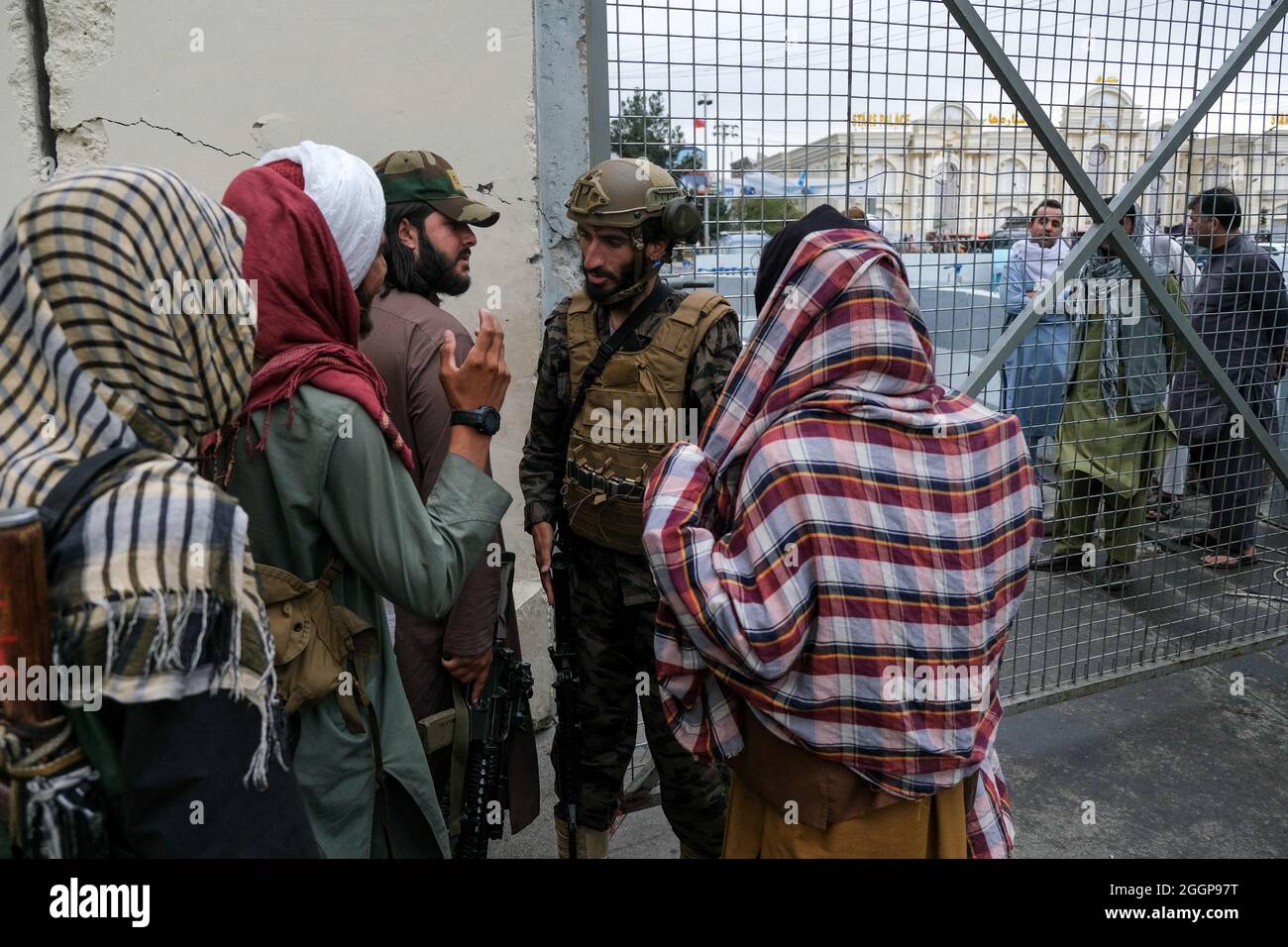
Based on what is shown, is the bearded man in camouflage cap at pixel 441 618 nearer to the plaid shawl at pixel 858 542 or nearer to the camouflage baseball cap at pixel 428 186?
the camouflage baseball cap at pixel 428 186

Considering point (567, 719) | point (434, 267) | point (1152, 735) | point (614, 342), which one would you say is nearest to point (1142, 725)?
point (1152, 735)

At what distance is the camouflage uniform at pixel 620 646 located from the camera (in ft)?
9.00

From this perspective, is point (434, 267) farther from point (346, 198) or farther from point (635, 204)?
point (346, 198)

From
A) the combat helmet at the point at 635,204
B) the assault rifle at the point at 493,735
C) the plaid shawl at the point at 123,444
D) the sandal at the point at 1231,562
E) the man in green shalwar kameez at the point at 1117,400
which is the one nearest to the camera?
the plaid shawl at the point at 123,444

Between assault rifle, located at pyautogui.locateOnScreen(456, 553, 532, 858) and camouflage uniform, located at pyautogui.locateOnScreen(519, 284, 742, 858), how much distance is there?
35 cm

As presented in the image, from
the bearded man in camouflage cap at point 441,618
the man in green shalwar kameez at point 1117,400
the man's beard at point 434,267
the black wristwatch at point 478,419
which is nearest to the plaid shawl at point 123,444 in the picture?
the black wristwatch at point 478,419

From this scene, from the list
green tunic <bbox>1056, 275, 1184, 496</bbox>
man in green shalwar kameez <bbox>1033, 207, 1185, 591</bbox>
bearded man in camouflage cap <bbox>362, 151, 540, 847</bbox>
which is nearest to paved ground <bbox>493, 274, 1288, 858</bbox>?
man in green shalwar kameez <bbox>1033, 207, 1185, 591</bbox>

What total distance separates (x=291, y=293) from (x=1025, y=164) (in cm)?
266

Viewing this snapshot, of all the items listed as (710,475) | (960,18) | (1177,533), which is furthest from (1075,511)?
(710,475)

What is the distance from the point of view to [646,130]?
9.57 ft

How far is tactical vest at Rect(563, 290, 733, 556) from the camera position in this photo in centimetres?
271

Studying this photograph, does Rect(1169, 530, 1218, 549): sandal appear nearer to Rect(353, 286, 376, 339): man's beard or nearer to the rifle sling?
the rifle sling

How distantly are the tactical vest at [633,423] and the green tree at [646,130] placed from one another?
475 mm
